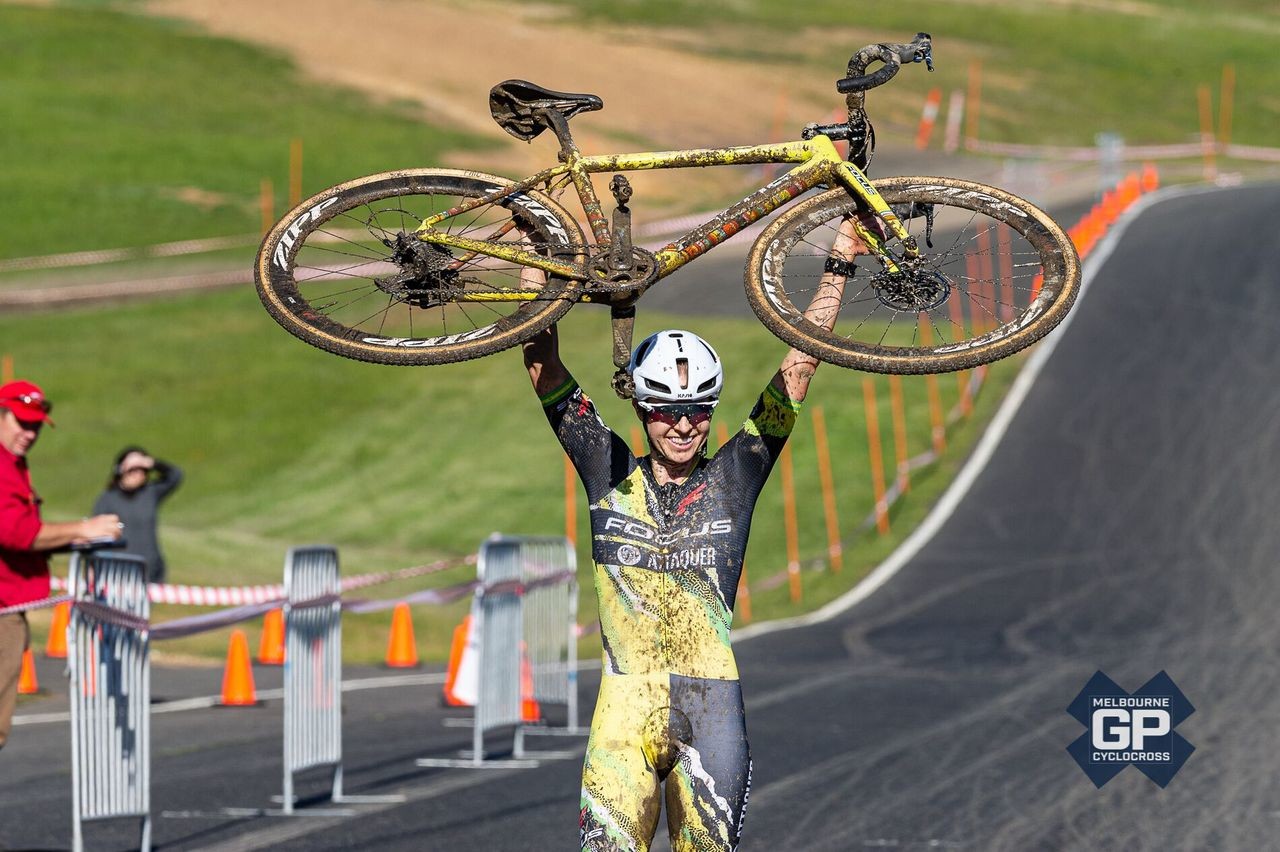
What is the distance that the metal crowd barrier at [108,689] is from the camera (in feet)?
32.7

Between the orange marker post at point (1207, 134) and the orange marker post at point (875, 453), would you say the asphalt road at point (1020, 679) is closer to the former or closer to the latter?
the orange marker post at point (875, 453)

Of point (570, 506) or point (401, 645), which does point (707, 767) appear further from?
point (570, 506)

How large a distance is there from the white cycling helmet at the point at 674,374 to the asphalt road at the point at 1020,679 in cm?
530

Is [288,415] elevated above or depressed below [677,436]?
above

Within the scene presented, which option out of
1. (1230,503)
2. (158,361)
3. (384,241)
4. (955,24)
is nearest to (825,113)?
(955,24)

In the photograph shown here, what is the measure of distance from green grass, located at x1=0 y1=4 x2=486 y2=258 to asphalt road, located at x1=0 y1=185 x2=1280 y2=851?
23.9m

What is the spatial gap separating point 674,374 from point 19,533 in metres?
5.63

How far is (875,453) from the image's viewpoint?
2841cm

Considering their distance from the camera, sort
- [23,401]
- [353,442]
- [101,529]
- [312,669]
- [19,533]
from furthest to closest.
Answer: [353,442] → [312,669] → [23,401] → [19,533] → [101,529]

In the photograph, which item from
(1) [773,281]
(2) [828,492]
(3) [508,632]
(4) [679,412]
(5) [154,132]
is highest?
(5) [154,132]

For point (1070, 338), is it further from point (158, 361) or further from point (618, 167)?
point (618, 167)

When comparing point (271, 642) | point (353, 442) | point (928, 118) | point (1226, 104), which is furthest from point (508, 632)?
point (1226, 104)

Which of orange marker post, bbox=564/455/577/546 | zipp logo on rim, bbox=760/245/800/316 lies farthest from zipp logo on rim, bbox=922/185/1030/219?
orange marker post, bbox=564/455/577/546

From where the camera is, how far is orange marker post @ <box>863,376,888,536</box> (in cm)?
2602
